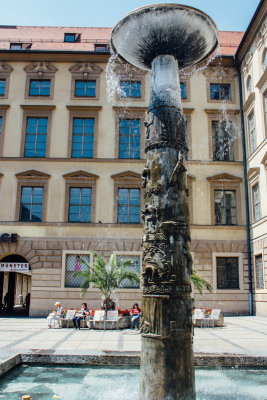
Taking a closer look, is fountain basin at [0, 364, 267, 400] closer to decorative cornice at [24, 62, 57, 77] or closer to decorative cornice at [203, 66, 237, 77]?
decorative cornice at [203, 66, 237, 77]

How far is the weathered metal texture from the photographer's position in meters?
5.37

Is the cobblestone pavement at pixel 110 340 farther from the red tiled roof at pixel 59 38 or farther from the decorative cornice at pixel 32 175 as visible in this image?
the red tiled roof at pixel 59 38

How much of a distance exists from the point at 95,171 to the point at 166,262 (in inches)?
750

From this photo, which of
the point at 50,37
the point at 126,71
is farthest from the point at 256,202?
the point at 50,37

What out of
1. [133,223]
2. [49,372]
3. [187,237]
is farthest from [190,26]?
[133,223]

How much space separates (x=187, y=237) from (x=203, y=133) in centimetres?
1975

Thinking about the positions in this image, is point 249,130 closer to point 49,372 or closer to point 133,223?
point 133,223

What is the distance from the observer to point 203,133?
2492 centimetres

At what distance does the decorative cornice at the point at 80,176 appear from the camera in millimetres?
24109

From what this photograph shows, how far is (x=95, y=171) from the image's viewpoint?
24.4 metres

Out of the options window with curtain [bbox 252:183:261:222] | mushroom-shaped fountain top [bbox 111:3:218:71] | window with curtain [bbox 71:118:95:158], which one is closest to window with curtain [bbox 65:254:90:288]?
window with curtain [bbox 71:118:95:158]

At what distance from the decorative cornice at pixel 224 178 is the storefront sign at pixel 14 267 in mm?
12327

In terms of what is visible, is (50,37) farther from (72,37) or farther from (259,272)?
(259,272)

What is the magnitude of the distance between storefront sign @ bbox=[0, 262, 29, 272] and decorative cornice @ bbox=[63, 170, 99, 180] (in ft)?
19.1
